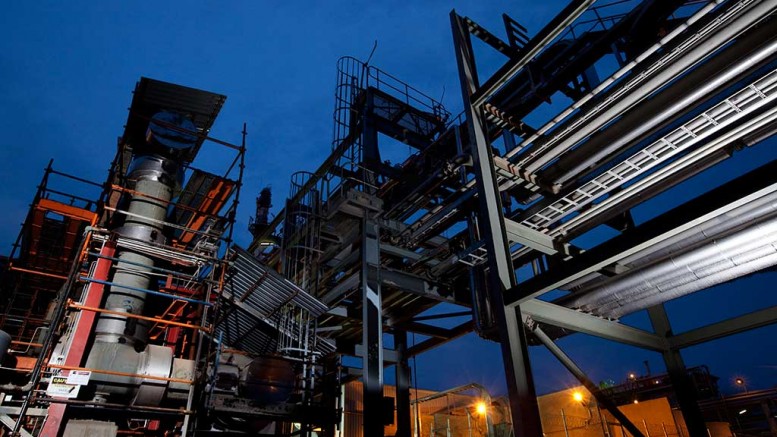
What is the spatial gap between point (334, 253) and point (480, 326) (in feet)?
18.1

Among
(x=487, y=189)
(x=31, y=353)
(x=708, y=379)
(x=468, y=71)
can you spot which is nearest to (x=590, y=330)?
(x=487, y=189)

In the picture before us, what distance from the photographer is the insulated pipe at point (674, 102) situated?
583 cm

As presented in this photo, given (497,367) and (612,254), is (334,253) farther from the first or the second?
(497,367)

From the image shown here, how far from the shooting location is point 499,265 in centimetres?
605

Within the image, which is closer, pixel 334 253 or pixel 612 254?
pixel 612 254

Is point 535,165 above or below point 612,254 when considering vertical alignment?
above

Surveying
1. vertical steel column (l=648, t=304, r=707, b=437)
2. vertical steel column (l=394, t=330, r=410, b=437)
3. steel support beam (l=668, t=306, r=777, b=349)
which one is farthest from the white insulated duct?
vertical steel column (l=394, t=330, r=410, b=437)

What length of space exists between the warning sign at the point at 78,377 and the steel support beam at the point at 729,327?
10607 millimetres

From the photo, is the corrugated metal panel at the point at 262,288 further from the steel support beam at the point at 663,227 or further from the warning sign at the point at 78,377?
the steel support beam at the point at 663,227

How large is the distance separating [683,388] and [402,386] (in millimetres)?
8147

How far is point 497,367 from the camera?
168 m

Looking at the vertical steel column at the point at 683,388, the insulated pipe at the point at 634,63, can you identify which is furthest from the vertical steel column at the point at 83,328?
the vertical steel column at the point at 683,388

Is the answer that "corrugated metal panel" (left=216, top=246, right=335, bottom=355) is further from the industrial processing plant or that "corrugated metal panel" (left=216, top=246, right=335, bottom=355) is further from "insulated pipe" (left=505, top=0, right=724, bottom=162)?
"insulated pipe" (left=505, top=0, right=724, bottom=162)

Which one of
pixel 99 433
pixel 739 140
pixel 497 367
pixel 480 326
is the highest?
pixel 497 367
